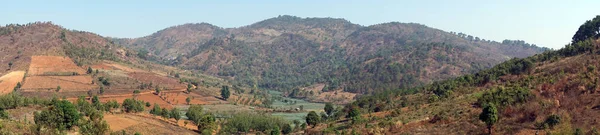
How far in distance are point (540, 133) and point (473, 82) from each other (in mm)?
60919

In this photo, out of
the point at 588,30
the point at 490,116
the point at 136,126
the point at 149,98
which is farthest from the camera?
the point at 149,98

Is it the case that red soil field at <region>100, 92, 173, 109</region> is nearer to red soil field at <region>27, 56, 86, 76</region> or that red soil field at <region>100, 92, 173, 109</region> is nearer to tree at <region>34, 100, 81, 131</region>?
red soil field at <region>27, 56, 86, 76</region>

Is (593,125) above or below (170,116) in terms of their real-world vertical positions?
above

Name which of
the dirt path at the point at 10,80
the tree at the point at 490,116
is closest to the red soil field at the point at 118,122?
the tree at the point at 490,116

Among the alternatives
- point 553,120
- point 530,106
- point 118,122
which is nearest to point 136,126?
point 118,122

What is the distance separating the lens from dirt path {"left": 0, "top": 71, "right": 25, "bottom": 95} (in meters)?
152

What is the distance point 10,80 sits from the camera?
522 ft

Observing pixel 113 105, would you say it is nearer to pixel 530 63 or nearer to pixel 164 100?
pixel 164 100

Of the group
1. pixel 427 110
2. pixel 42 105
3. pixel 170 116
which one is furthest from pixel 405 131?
pixel 42 105

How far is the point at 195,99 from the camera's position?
18912cm

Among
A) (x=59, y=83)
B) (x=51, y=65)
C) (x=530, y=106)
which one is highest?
(x=51, y=65)

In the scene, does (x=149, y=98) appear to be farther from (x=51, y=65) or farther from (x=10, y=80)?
(x=51, y=65)

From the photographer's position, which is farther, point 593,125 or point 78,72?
point 78,72

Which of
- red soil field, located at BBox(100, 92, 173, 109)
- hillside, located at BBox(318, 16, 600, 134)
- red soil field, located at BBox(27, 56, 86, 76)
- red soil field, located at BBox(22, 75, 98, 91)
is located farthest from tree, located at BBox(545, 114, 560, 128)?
red soil field, located at BBox(27, 56, 86, 76)
